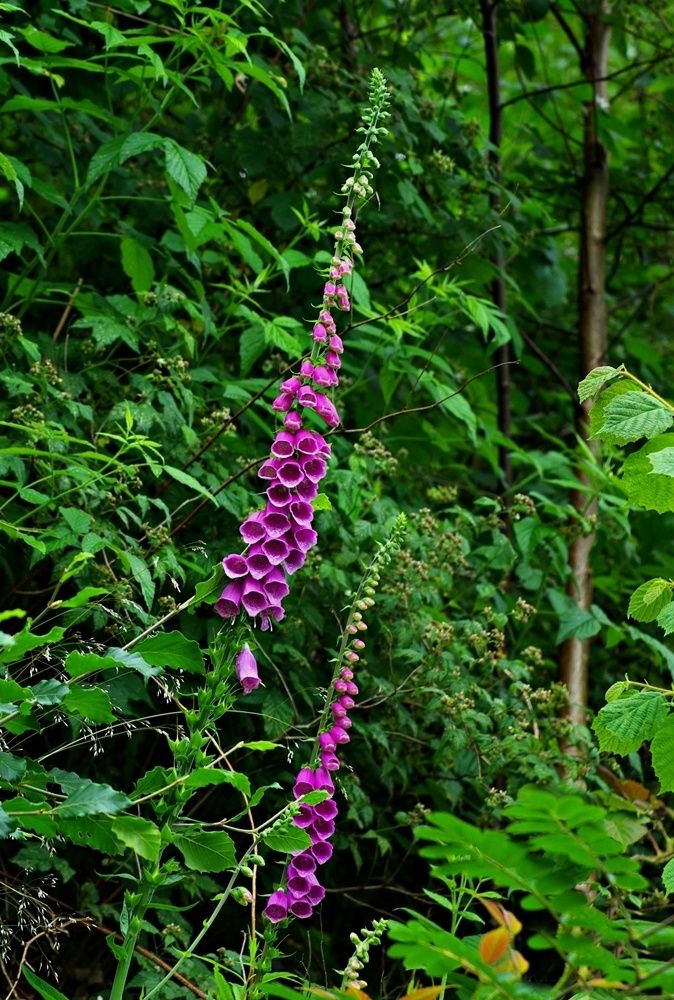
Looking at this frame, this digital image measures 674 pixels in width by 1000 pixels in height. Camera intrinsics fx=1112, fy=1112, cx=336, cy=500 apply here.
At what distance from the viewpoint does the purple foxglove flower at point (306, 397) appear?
1.89 metres

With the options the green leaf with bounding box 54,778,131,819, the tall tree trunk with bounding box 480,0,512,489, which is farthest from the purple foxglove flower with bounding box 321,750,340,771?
the tall tree trunk with bounding box 480,0,512,489

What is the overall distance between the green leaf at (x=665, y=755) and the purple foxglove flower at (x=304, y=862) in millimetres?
624

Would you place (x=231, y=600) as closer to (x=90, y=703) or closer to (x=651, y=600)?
(x=90, y=703)

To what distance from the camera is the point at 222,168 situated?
12.4 feet

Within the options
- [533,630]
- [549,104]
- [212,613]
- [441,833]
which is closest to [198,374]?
[212,613]

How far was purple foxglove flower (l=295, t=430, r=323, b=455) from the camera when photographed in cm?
184

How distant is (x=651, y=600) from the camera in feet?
6.93

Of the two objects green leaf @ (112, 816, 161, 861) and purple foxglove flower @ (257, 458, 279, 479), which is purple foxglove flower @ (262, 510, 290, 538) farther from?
green leaf @ (112, 816, 161, 861)

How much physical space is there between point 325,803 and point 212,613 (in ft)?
4.13

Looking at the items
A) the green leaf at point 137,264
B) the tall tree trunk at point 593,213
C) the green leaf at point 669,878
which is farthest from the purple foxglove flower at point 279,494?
the tall tree trunk at point 593,213

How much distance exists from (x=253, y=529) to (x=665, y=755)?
83 cm

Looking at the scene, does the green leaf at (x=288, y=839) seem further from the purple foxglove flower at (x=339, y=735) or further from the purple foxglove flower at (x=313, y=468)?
the purple foxglove flower at (x=313, y=468)

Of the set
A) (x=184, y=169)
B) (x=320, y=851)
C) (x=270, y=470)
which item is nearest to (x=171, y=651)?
(x=270, y=470)

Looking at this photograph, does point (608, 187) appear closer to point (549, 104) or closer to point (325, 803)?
point (549, 104)
